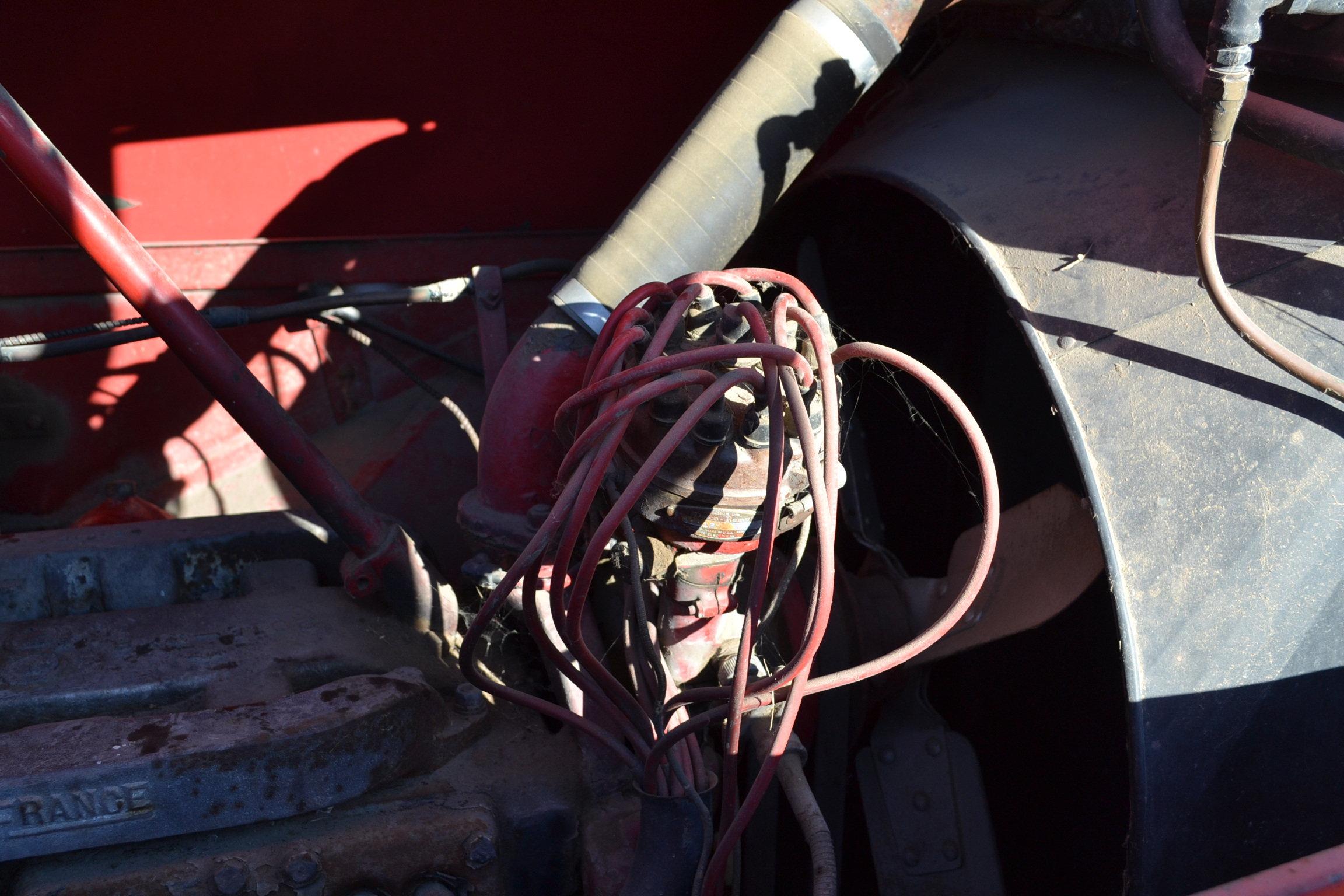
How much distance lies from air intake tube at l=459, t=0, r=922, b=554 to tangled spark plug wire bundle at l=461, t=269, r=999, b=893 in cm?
12

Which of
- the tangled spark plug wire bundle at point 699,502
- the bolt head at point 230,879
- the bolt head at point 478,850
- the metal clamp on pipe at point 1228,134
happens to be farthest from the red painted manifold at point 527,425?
the metal clamp on pipe at point 1228,134

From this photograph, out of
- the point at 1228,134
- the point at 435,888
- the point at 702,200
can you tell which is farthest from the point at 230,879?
the point at 1228,134

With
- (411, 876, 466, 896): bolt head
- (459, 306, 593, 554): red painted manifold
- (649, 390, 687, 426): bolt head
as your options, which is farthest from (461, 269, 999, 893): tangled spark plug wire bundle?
(411, 876, 466, 896): bolt head

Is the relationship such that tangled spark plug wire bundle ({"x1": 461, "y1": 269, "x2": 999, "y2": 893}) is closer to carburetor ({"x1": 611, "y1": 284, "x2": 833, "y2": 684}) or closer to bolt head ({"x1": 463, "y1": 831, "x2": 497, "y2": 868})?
carburetor ({"x1": 611, "y1": 284, "x2": 833, "y2": 684})

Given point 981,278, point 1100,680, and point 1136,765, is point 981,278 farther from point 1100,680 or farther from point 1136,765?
point 1136,765

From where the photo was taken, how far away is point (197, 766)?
1026mm

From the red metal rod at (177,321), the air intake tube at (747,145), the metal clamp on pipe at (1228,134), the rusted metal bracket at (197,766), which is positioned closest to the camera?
the metal clamp on pipe at (1228,134)

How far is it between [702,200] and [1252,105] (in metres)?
0.65

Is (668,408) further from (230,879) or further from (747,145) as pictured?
(230,879)

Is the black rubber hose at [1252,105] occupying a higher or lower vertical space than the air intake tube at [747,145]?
lower

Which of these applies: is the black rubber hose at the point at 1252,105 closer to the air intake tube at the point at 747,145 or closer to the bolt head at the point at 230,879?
the air intake tube at the point at 747,145

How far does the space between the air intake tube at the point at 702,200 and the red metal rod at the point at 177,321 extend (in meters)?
0.20

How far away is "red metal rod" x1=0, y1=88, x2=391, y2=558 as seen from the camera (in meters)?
1.10

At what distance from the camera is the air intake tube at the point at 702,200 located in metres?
1.27
